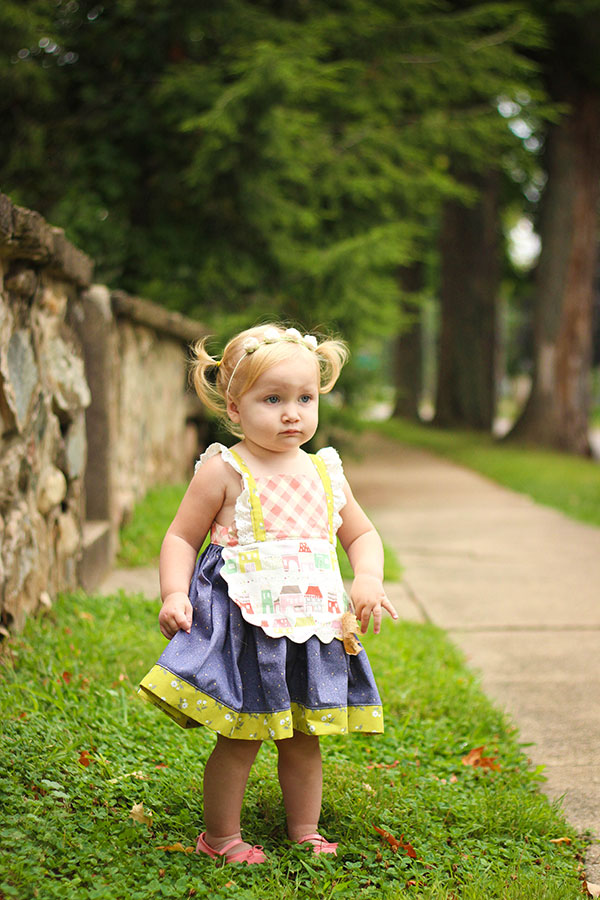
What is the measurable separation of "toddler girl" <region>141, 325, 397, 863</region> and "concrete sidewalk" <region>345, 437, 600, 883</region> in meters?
0.82

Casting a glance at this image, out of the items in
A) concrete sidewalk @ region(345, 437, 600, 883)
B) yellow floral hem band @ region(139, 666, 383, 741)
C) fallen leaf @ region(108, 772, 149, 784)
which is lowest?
concrete sidewalk @ region(345, 437, 600, 883)

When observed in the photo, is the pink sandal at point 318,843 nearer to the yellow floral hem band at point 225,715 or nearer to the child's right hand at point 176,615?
the yellow floral hem band at point 225,715

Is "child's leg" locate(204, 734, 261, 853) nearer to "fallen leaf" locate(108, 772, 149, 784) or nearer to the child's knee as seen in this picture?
the child's knee

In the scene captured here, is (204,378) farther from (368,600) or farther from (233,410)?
(368,600)

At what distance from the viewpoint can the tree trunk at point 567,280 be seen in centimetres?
1323

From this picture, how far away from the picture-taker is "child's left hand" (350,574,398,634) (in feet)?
7.52

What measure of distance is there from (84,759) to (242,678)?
2.29 feet

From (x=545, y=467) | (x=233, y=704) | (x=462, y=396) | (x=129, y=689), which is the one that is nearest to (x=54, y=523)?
(x=129, y=689)

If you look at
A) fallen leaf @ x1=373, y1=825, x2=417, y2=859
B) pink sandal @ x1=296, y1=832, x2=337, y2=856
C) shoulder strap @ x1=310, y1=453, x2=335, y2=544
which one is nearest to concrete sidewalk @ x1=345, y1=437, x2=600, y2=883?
fallen leaf @ x1=373, y1=825, x2=417, y2=859

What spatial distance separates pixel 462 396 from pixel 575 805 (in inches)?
609

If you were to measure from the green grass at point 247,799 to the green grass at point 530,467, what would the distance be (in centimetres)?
512

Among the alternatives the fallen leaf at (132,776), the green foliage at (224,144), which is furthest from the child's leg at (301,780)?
the green foliage at (224,144)

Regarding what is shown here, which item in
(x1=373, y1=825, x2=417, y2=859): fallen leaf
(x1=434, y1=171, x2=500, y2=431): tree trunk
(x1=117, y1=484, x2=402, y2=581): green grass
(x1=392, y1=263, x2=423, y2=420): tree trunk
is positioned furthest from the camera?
(x1=392, y1=263, x2=423, y2=420): tree trunk

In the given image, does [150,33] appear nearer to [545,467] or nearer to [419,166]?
[419,166]
